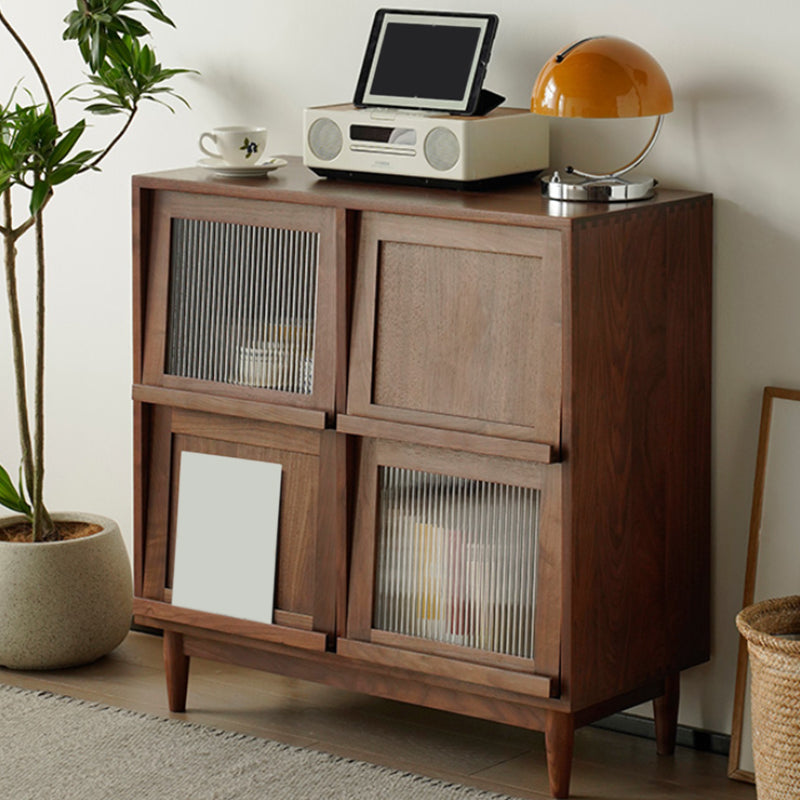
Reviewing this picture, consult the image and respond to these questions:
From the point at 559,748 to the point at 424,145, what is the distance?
1122 mm

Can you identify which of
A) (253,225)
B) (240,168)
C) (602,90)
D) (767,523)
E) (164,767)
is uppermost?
(602,90)

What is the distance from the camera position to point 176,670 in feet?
10.8

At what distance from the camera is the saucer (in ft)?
10.2

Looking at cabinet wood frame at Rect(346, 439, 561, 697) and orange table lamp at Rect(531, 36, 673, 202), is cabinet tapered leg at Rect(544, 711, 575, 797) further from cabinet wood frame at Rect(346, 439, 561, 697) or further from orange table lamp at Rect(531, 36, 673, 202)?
orange table lamp at Rect(531, 36, 673, 202)

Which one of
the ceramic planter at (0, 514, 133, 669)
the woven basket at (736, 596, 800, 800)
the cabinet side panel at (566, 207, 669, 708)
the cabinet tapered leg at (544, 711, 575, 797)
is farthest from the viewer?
the ceramic planter at (0, 514, 133, 669)

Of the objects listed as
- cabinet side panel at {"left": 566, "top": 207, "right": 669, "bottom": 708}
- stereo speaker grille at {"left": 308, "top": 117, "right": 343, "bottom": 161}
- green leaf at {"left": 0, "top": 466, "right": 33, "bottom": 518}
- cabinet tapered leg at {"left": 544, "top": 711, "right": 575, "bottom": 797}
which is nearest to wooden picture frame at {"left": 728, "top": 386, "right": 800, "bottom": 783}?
cabinet side panel at {"left": 566, "top": 207, "right": 669, "bottom": 708}

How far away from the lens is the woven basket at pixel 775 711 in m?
2.60

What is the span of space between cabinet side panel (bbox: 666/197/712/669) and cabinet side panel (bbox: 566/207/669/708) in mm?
32

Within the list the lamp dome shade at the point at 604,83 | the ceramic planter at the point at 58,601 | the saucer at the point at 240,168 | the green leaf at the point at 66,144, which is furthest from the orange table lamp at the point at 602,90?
the ceramic planter at the point at 58,601

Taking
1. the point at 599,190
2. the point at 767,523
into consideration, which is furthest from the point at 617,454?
the point at 599,190

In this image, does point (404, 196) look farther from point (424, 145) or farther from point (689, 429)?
point (689, 429)

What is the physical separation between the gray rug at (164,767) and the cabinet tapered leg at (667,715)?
15.3 inches

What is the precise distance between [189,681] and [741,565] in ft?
4.07

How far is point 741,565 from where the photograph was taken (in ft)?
9.93
